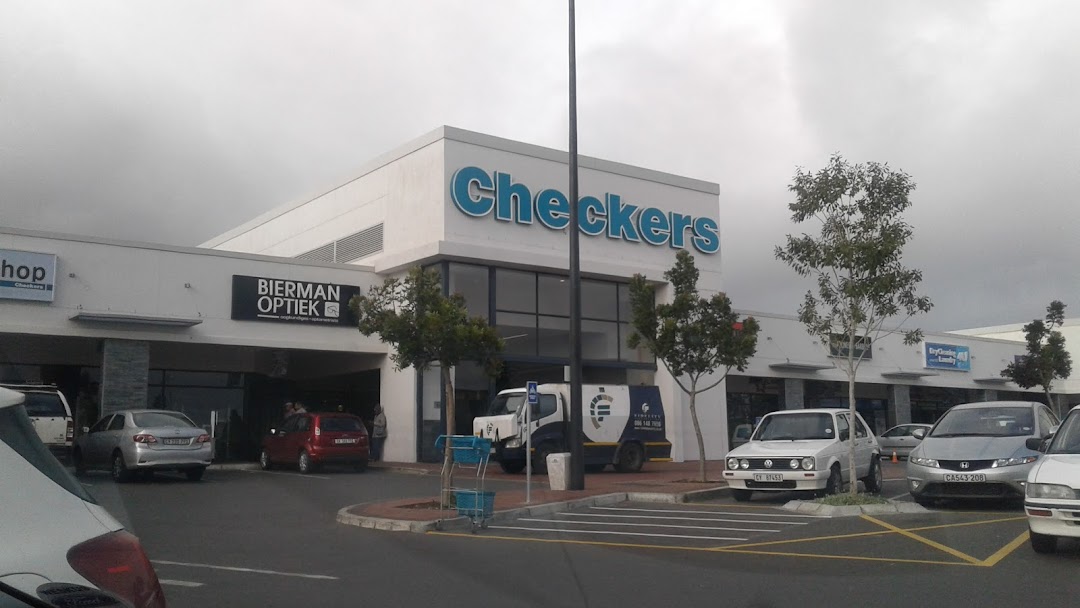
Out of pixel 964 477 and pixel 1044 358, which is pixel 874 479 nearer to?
pixel 964 477

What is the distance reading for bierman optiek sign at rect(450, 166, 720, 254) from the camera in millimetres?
27875

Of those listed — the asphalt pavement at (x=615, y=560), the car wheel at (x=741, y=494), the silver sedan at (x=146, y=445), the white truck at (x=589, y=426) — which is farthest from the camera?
the white truck at (x=589, y=426)

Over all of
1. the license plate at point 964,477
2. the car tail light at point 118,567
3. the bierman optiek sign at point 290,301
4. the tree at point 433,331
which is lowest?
the license plate at point 964,477

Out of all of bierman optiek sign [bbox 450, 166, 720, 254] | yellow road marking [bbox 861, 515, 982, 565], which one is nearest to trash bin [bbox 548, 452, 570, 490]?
yellow road marking [bbox 861, 515, 982, 565]

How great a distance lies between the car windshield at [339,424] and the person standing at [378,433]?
3.56m

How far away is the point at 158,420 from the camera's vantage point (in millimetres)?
20078

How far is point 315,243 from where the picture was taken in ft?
111

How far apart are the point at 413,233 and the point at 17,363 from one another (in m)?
12.6

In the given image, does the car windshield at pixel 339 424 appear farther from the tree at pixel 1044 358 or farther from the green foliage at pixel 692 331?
the tree at pixel 1044 358

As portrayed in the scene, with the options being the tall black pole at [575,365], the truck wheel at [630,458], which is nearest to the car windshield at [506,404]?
the truck wheel at [630,458]

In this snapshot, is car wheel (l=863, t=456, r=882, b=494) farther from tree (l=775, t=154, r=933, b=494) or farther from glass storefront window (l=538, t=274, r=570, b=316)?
glass storefront window (l=538, t=274, r=570, b=316)

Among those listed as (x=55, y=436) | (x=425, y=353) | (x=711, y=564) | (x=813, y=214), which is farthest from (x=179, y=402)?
(x=711, y=564)

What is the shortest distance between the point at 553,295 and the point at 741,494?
13.6 m

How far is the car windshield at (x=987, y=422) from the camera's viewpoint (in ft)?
51.2
